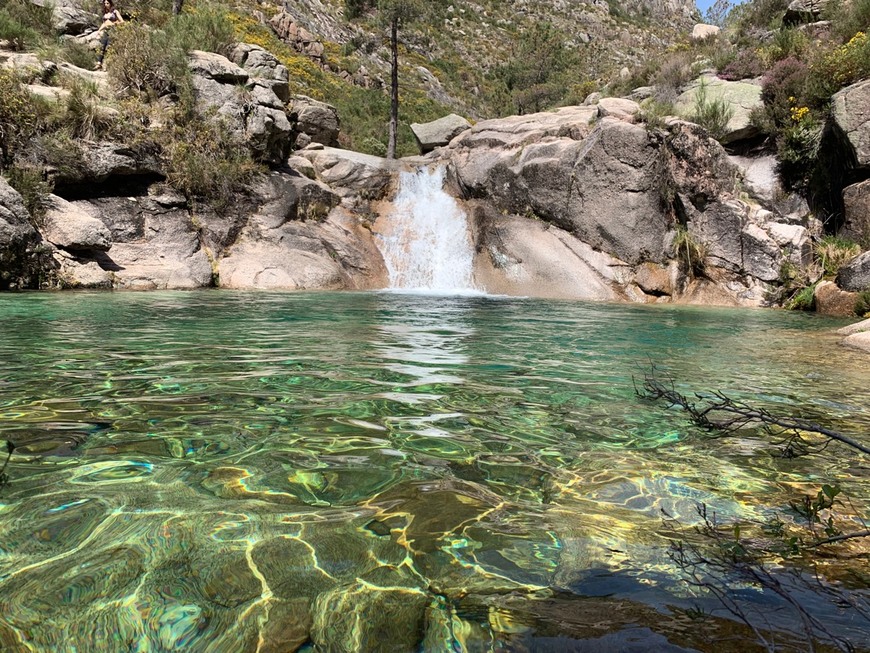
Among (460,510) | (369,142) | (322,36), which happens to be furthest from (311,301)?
(322,36)

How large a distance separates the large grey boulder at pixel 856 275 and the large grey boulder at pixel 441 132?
1462cm

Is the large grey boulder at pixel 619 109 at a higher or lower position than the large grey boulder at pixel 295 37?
lower

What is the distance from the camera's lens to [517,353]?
→ 219 inches

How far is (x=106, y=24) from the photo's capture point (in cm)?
1592

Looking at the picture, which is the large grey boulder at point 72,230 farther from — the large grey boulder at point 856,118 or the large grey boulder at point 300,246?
the large grey boulder at point 856,118

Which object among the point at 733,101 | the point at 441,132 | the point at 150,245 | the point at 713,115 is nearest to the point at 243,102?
the point at 150,245

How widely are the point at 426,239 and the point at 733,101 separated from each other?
35.1 feet

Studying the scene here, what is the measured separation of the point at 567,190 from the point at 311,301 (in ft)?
30.4

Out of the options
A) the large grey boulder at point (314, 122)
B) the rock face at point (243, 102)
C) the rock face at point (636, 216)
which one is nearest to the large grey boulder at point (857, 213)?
the rock face at point (636, 216)

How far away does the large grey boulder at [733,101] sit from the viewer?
1586 cm

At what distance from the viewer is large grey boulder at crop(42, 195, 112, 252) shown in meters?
11.2

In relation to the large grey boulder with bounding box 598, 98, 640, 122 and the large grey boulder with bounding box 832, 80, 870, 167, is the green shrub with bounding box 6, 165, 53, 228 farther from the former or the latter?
the large grey boulder with bounding box 832, 80, 870, 167

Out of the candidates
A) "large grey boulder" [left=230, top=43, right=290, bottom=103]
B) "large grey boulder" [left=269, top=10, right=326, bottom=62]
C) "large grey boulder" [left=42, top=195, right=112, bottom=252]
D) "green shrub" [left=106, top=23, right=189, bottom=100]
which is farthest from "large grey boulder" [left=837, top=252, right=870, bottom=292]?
"large grey boulder" [left=269, top=10, right=326, bottom=62]

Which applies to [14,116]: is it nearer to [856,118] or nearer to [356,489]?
[356,489]
